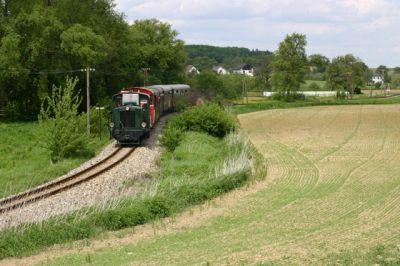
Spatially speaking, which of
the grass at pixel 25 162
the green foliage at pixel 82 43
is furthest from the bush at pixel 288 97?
the grass at pixel 25 162

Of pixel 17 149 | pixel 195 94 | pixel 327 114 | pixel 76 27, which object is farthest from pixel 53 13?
pixel 327 114

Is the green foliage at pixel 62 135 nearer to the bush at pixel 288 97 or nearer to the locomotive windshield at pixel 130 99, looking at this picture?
the locomotive windshield at pixel 130 99

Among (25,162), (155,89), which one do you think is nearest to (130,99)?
(25,162)

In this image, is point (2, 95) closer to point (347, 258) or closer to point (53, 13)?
point (53, 13)

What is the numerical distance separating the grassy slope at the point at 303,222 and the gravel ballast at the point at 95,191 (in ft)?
12.9

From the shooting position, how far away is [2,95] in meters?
55.7

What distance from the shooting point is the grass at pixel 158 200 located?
17828 millimetres

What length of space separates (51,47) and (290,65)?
6913 cm

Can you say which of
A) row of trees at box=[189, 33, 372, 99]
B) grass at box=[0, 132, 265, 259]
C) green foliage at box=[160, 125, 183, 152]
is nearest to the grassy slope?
grass at box=[0, 132, 265, 259]

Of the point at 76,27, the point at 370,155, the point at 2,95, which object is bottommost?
the point at 370,155

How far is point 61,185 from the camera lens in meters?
26.0

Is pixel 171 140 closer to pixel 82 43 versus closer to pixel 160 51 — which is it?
pixel 82 43

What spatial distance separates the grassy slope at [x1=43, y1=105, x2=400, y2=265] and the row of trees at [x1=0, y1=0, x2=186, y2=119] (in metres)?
20.1

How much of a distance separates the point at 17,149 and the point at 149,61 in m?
52.4
